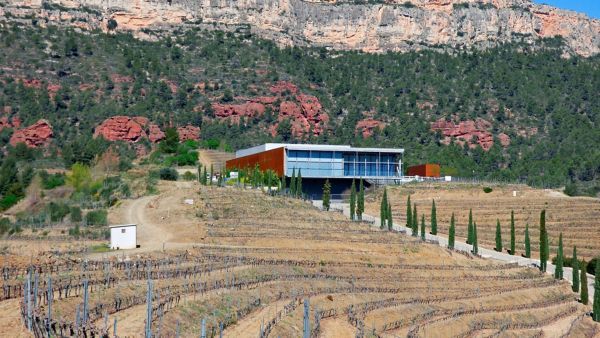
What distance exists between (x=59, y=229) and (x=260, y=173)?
32615 millimetres

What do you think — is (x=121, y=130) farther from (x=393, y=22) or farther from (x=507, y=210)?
(x=393, y=22)

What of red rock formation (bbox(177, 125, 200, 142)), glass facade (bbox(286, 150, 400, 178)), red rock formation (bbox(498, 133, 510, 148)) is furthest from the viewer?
red rock formation (bbox(498, 133, 510, 148))

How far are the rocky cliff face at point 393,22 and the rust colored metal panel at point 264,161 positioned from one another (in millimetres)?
63327

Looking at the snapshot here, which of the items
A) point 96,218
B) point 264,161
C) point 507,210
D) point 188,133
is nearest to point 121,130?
point 188,133

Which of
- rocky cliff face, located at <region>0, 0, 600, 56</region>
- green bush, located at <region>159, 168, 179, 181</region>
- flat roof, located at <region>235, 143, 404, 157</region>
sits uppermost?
rocky cliff face, located at <region>0, 0, 600, 56</region>

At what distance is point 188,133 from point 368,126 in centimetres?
2796

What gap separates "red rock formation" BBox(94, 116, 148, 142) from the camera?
131625 mm

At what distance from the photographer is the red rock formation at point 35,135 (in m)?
127

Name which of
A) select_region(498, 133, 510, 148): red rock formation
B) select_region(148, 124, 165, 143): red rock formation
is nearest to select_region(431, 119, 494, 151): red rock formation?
select_region(498, 133, 510, 148): red rock formation

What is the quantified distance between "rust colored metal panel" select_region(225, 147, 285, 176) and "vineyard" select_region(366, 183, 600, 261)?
994cm

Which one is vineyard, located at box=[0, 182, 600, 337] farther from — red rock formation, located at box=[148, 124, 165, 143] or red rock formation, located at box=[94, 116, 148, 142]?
red rock formation, located at box=[148, 124, 165, 143]

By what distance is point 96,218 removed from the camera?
75188mm

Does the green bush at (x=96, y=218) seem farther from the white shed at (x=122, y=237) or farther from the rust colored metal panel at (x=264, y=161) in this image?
the rust colored metal panel at (x=264, y=161)

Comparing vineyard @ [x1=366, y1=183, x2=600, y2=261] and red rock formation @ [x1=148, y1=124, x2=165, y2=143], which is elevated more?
red rock formation @ [x1=148, y1=124, x2=165, y2=143]
